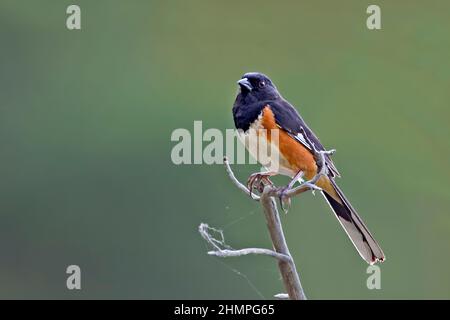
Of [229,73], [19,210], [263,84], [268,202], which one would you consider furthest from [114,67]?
[268,202]

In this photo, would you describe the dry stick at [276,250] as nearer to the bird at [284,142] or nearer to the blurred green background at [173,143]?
the bird at [284,142]

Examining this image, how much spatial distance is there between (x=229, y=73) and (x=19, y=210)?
1917 mm

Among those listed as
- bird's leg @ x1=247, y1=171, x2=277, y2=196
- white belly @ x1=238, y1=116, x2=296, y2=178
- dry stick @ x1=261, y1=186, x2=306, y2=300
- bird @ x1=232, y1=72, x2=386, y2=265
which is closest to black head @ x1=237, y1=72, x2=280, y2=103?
bird @ x1=232, y1=72, x2=386, y2=265

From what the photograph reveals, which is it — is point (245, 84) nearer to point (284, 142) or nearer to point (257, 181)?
point (284, 142)

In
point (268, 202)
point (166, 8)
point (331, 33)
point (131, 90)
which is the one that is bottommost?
point (268, 202)

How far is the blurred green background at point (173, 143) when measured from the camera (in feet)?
19.2

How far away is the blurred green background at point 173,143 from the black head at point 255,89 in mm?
1373

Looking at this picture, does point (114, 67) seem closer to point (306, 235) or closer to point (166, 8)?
point (166, 8)

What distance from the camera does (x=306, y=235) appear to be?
6000mm

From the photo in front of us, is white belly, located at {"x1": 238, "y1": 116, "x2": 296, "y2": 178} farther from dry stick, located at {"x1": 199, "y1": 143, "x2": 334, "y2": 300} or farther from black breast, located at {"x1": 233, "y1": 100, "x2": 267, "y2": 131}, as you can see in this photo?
dry stick, located at {"x1": 199, "y1": 143, "x2": 334, "y2": 300}

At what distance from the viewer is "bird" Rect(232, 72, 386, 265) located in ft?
11.0

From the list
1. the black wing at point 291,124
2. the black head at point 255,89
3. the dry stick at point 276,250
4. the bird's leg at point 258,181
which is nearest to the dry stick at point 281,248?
the dry stick at point 276,250

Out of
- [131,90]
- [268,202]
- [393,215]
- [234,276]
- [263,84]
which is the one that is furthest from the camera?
[131,90]

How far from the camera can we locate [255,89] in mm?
3561
